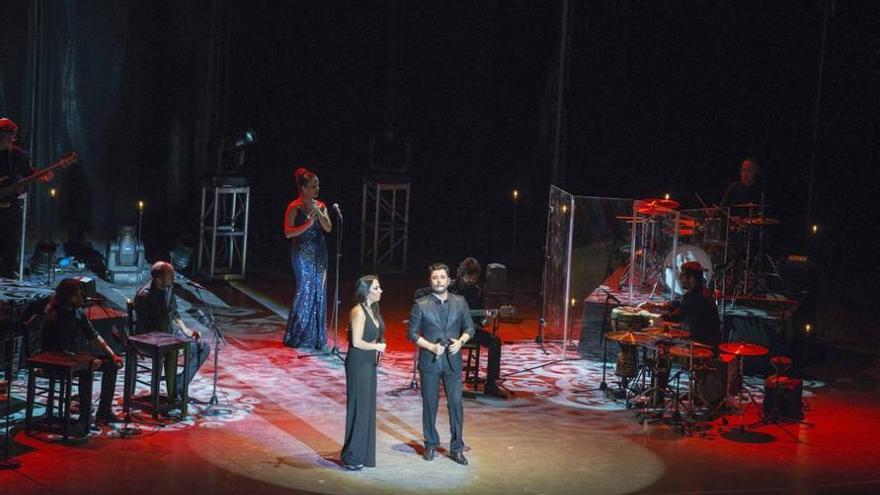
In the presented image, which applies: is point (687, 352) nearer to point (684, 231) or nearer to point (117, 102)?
point (684, 231)

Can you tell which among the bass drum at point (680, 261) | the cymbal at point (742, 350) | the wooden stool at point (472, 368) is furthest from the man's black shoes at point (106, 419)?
the bass drum at point (680, 261)

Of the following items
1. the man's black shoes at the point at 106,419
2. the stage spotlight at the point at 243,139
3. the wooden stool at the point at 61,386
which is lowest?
the man's black shoes at the point at 106,419

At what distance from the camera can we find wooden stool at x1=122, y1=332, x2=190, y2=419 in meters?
10.8

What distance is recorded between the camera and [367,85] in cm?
2105

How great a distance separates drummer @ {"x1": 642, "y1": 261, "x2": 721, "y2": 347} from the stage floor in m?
0.89

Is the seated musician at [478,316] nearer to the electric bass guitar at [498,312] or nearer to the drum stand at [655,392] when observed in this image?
the electric bass guitar at [498,312]

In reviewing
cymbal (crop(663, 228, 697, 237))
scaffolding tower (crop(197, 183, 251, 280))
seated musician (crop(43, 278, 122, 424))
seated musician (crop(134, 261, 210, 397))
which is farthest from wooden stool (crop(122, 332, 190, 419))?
scaffolding tower (crop(197, 183, 251, 280))

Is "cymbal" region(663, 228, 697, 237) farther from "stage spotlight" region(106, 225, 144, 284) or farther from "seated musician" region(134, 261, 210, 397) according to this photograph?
"stage spotlight" region(106, 225, 144, 284)

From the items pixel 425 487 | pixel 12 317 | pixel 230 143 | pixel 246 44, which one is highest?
pixel 246 44

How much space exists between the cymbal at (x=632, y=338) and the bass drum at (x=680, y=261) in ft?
8.58

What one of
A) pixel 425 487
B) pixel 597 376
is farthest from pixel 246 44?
pixel 425 487

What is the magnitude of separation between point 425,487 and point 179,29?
36.7 ft

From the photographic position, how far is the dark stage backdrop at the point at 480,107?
18.6 m

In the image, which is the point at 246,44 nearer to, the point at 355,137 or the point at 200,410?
the point at 355,137
